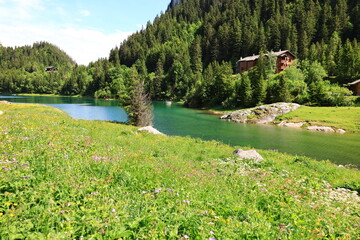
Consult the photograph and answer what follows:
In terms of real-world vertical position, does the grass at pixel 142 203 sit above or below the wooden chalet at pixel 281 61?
below

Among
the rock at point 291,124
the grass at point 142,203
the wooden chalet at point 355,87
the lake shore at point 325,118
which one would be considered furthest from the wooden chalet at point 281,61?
the grass at point 142,203

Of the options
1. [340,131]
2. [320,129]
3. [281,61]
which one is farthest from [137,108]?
[281,61]

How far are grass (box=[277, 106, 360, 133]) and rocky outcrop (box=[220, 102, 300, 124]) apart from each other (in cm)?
216

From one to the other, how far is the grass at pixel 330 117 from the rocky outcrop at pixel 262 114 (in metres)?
2.16

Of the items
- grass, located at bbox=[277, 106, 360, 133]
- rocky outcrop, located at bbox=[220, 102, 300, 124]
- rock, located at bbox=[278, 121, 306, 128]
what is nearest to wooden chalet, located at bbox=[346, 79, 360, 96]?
grass, located at bbox=[277, 106, 360, 133]

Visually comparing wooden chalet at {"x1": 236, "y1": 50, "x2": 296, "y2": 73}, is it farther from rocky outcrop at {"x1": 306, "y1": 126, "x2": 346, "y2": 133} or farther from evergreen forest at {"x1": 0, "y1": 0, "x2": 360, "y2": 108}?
rocky outcrop at {"x1": 306, "y1": 126, "x2": 346, "y2": 133}

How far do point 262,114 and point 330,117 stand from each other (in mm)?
17033

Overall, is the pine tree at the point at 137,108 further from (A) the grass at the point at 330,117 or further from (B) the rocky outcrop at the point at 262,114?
(A) the grass at the point at 330,117

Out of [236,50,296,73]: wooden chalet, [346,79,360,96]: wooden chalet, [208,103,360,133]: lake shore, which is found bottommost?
[208,103,360,133]: lake shore

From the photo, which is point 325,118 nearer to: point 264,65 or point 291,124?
point 291,124

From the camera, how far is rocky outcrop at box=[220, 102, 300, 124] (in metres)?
65.4

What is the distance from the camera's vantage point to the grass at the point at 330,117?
51906 millimetres

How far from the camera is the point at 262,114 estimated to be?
66.9 m

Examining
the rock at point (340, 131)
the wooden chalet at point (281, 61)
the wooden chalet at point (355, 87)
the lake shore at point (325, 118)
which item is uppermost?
the wooden chalet at point (281, 61)
